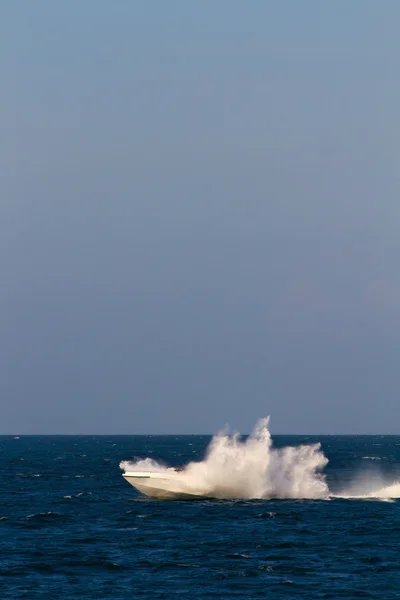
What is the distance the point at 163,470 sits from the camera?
78.6 metres

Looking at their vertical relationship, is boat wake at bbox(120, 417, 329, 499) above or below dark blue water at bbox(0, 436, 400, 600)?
above

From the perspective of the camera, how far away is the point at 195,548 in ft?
189

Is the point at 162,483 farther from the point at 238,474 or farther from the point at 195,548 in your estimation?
the point at 195,548

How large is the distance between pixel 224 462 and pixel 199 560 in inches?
1065

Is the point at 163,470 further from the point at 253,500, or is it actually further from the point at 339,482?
the point at 339,482

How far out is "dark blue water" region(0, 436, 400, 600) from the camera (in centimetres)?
4681

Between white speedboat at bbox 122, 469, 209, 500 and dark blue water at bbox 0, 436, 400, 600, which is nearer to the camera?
dark blue water at bbox 0, 436, 400, 600

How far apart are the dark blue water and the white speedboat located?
867 mm

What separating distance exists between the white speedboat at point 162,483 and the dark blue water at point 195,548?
867 millimetres

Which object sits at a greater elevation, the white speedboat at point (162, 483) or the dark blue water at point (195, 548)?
the white speedboat at point (162, 483)

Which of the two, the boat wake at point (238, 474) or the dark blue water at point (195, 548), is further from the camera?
the boat wake at point (238, 474)

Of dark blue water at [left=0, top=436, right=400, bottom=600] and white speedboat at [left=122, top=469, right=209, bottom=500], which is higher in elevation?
white speedboat at [left=122, top=469, right=209, bottom=500]

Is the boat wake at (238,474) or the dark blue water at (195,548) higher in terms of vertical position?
the boat wake at (238,474)

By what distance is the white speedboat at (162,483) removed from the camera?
77875 millimetres
